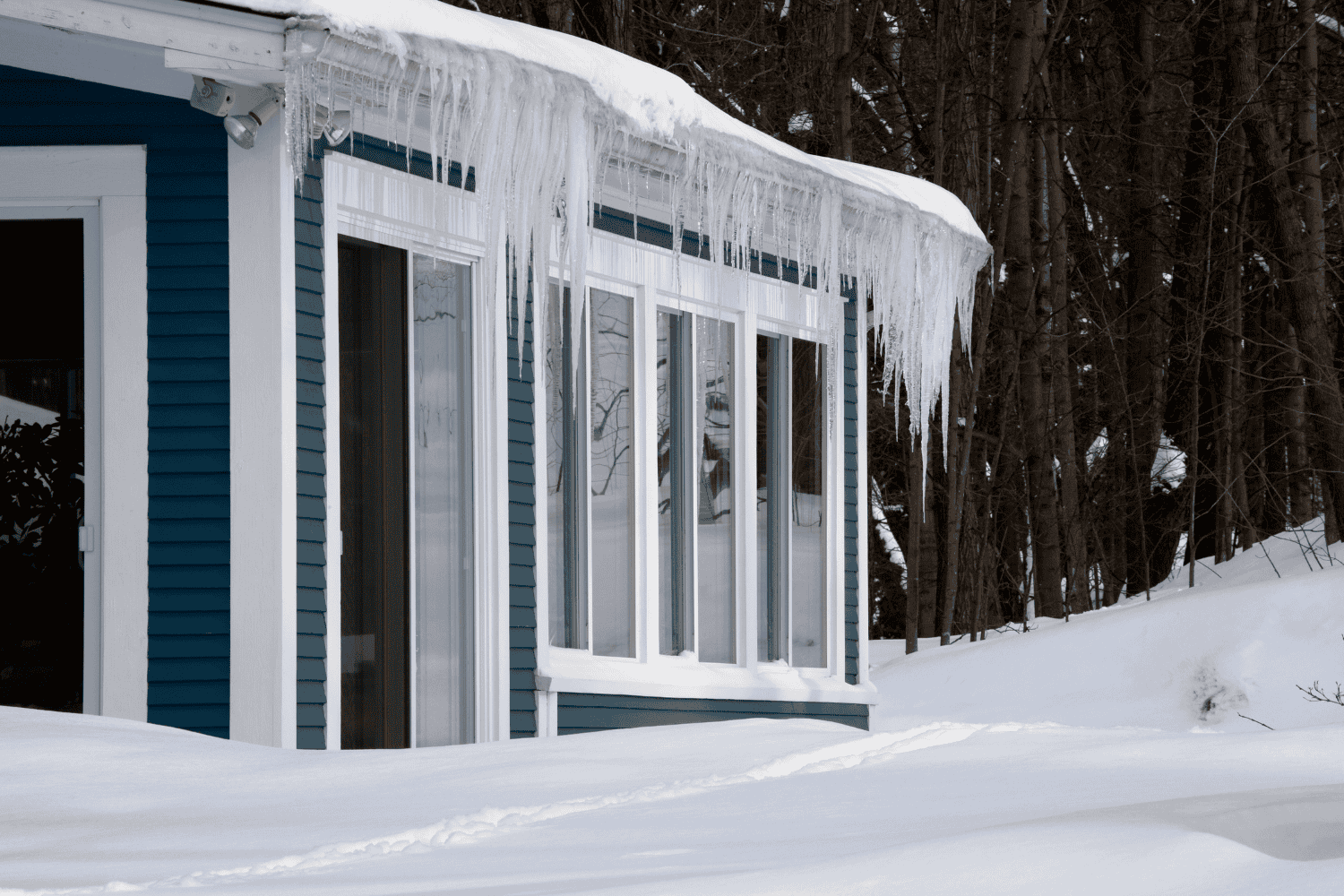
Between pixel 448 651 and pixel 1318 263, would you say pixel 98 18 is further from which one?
pixel 1318 263

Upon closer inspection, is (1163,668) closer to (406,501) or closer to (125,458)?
(406,501)

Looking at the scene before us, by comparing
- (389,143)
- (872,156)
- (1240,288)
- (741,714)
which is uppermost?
(872,156)

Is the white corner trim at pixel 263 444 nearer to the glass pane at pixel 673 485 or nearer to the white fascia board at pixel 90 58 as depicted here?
the white fascia board at pixel 90 58

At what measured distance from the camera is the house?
4.24 metres

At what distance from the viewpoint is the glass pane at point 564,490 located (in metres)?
5.50

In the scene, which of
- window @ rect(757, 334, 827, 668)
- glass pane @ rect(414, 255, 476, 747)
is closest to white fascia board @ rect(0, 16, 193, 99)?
glass pane @ rect(414, 255, 476, 747)

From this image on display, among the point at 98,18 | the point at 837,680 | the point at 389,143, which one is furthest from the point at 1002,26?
the point at 98,18

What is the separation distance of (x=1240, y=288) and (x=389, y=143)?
1031 centimetres

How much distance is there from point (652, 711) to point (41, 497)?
263 centimetres

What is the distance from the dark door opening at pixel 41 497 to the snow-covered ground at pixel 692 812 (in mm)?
2677

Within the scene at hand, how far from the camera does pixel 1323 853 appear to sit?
4.95ft

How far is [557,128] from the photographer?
440 centimetres

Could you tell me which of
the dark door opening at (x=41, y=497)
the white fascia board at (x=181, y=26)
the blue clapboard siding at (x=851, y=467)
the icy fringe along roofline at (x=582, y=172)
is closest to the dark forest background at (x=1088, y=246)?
the blue clapboard siding at (x=851, y=467)

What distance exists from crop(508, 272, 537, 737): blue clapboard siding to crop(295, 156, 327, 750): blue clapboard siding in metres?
0.89
